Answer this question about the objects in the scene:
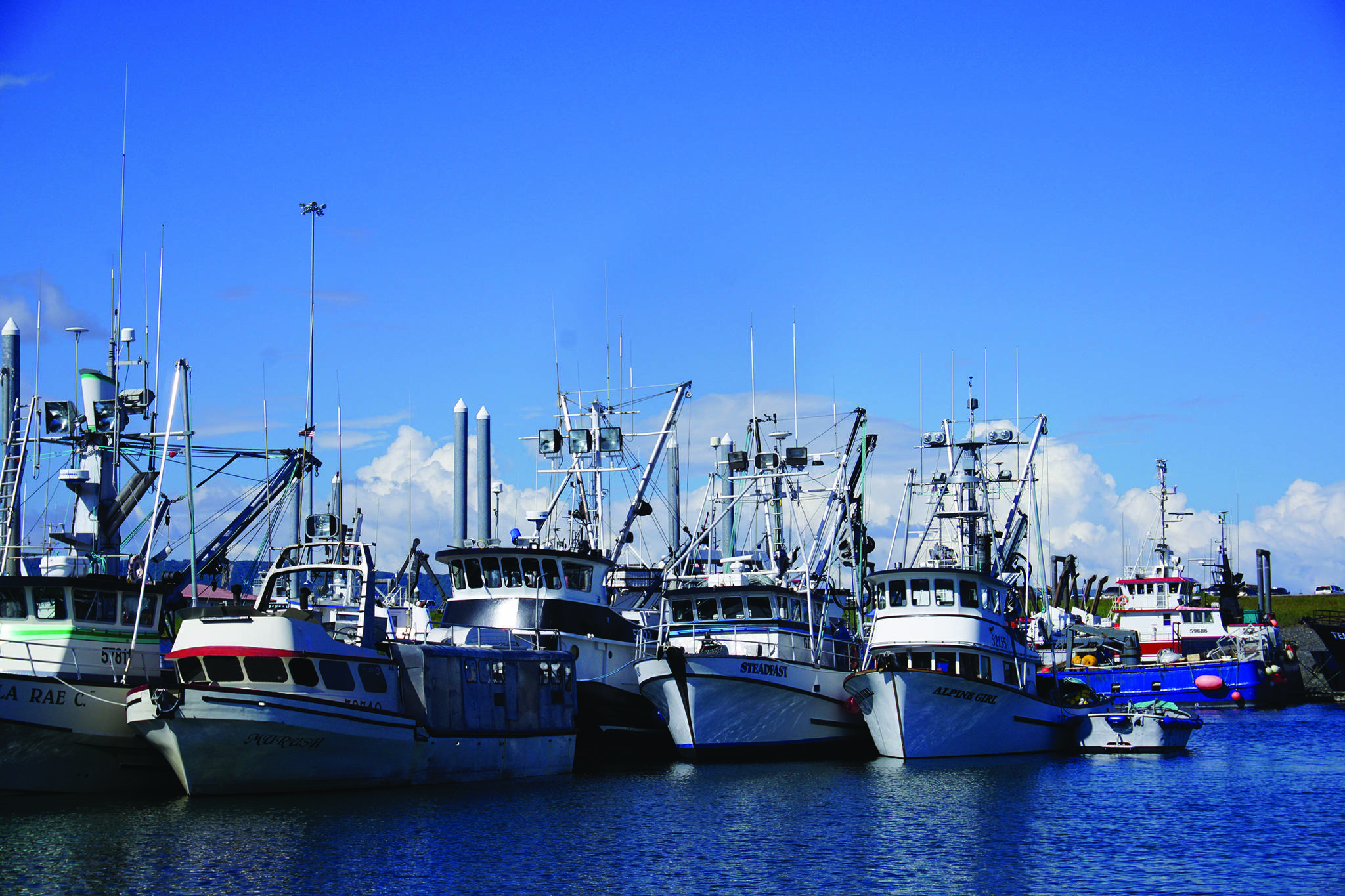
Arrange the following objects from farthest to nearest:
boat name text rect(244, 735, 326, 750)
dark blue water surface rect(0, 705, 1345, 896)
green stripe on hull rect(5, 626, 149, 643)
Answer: green stripe on hull rect(5, 626, 149, 643) < boat name text rect(244, 735, 326, 750) < dark blue water surface rect(0, 705, 1345, 896)

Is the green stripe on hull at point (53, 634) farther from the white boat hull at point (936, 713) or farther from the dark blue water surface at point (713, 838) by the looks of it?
the white boat hull at point (936, 713)

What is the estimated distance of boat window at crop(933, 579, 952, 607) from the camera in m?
43.3

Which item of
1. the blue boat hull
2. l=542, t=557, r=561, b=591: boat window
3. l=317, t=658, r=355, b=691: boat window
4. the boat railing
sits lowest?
the blue boat hull

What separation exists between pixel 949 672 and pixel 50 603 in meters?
25.0

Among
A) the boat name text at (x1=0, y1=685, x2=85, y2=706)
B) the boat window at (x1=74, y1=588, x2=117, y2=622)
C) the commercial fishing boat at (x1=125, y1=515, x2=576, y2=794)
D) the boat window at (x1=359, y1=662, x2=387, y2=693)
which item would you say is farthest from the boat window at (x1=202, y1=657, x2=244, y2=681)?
the boat window at (x1=74, y1=588, x2=117, y2=622)

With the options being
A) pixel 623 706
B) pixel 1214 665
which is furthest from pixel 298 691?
pixel 1214 665

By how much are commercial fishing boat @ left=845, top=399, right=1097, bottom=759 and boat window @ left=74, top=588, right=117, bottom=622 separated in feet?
68.0

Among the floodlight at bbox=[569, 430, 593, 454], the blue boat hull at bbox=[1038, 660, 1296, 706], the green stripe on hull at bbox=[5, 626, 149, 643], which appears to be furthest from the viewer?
the blue boat hull at bbox=[1038, 660, 1296, 706]

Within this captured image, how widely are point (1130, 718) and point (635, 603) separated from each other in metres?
21.0

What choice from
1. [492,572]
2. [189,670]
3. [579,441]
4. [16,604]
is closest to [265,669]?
[189,670]

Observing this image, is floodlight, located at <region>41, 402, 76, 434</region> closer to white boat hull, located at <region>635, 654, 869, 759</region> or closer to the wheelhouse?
the wheelhouse

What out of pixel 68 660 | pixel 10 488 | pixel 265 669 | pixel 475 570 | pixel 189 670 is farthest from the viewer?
pixel 475 570

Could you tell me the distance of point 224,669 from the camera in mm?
30812

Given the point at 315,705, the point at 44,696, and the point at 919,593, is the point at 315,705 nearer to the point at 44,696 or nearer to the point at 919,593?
the point at 44,696
